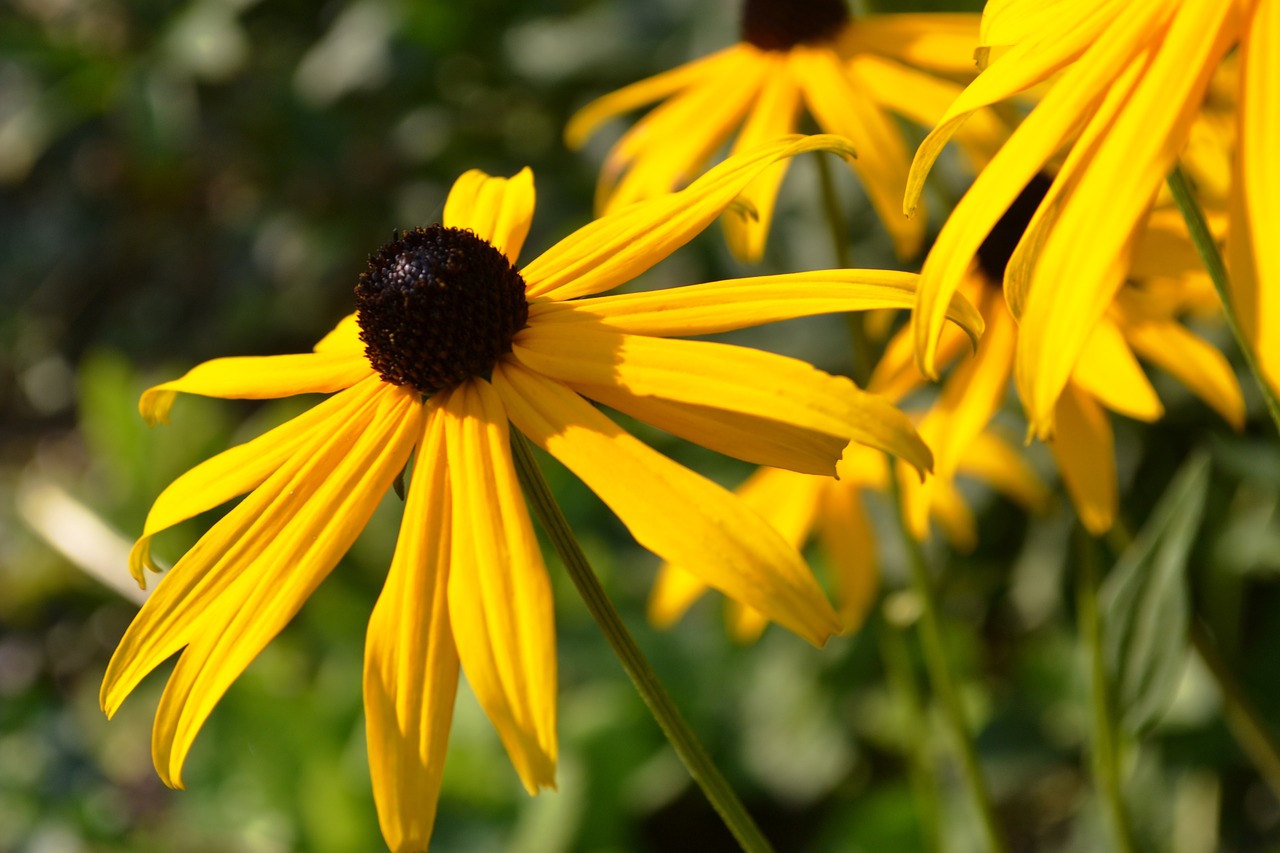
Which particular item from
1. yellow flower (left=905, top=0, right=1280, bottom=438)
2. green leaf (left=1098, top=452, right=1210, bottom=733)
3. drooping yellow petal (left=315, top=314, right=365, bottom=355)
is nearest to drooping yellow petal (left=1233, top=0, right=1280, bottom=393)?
yellow flower (left=905, top=0, right=1280, bottom=438)

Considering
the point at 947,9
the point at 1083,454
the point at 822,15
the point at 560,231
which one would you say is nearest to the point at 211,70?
the point at 560,231

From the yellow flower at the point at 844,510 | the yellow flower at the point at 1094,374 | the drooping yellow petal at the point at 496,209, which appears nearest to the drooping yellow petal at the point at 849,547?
the yellow flower at the point at 844,510

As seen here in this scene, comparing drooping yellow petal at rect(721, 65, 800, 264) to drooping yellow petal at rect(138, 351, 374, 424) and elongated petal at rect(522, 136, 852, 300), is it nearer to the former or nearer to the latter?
elongated petal at rect(522, 136, 852, 300)

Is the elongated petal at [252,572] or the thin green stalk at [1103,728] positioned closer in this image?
the elongated petal at [252,572]

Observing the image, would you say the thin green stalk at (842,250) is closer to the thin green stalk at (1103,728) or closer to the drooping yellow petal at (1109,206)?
the thin green stalk at (1103,728)

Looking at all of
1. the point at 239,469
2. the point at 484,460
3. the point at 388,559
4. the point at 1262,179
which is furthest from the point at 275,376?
the point at 388,559

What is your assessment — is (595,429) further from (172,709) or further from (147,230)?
(147,230)

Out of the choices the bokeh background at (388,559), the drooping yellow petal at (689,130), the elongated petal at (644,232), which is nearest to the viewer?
the elongated petal at (644,232)
